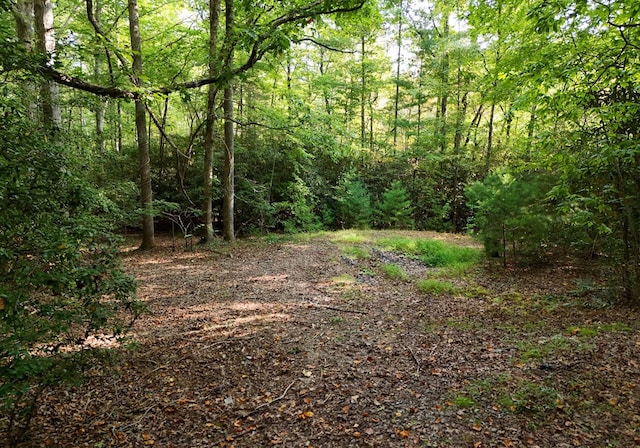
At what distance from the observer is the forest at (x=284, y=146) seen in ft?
9.59

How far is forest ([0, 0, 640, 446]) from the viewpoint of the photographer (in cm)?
292

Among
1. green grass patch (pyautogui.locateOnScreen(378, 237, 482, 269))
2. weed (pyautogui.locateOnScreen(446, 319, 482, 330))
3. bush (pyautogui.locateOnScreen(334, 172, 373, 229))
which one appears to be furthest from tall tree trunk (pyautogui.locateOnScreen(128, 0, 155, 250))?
bush (pyautogui.locateOnScreen(334, 172, 373, 229))

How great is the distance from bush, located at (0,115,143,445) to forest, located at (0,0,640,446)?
0.01 meters

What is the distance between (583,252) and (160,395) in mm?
8995

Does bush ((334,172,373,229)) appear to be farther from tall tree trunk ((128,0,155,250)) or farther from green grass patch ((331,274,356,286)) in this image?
green grass patch ((331,274,356,286))

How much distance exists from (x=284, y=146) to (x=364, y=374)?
1240 centimetres

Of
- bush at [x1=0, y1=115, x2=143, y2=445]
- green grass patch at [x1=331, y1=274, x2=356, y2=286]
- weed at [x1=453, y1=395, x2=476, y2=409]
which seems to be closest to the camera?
bush at [x1=0, y1=115, x2=143, y2=445]

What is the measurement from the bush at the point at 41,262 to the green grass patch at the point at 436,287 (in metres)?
5.65

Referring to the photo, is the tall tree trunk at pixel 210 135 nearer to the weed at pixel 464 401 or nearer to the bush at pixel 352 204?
the bush at pixel 352 204

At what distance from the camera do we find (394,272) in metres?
8.80

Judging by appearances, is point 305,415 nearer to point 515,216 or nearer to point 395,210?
point 515,216

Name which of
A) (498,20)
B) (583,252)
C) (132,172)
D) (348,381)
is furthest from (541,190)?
(132,172)

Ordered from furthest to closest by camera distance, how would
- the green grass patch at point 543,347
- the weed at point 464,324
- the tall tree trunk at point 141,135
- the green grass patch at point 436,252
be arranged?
the green grass patch at point 436,252 < the tall tree trunk at point 141,135 < the weed at point 464,324 < the green grass patch at point 543,347

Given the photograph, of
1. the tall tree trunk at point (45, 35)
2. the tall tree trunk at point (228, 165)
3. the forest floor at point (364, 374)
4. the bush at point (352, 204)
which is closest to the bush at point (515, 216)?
the forest floor at point (364, 374)
